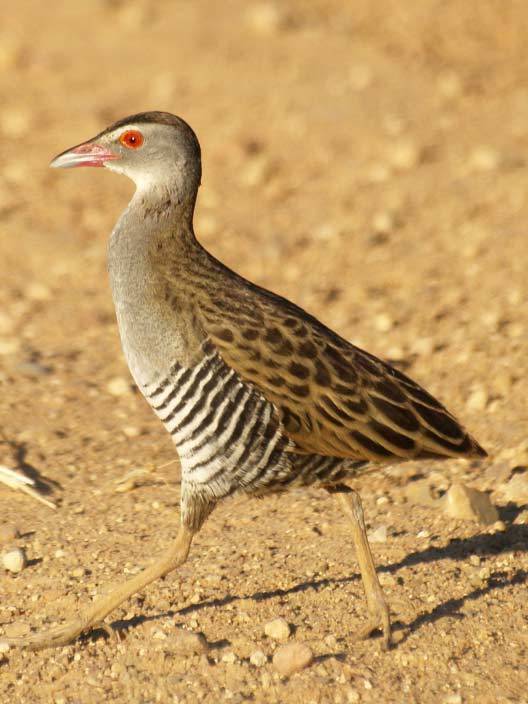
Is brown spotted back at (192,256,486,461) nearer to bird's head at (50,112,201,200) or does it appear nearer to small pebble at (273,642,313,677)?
bird's head at (50,112,201,200)

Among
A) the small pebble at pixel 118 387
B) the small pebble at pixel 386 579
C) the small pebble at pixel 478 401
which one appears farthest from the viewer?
the small pebble at pixel 118 387

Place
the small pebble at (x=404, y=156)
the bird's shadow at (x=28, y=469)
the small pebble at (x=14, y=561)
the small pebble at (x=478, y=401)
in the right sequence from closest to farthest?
the small pebble at (x=14, y=561) → the bird's shadow at (x=28, y=469) → the small pebble at (x=478, y=401) → the small pebble at (x=404, y=156)

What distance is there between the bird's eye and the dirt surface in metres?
1.94

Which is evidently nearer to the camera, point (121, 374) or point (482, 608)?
point (482, 608)

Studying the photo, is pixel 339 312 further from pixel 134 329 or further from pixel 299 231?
pixel 134 329

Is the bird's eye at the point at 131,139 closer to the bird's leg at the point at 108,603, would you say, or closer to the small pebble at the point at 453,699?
the bird's leg at the point at 108,603

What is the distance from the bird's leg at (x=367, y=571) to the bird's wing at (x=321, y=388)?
333 mm

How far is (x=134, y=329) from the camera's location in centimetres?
561

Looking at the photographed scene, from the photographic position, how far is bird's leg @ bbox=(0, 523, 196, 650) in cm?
564

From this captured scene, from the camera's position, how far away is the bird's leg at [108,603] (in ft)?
18.5

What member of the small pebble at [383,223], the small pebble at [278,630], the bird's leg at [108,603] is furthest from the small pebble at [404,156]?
the small pebble at [278,630]

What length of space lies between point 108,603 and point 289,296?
4475 mm

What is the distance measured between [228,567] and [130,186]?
19.5 ft

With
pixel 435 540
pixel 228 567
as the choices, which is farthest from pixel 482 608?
pixel 228 567
